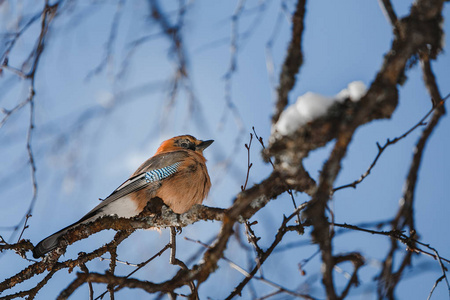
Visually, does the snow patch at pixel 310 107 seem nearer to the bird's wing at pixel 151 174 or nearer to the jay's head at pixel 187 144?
the bird's wing at pixel 151 174

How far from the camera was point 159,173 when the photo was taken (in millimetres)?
4461

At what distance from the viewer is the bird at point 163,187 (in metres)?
4.10

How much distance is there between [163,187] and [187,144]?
1.41m

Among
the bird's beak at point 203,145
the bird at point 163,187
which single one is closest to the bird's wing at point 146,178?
the bird at point 163,187

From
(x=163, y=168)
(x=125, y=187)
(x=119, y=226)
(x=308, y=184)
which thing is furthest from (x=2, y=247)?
(x=308, y=184)

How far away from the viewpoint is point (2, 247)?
294cm

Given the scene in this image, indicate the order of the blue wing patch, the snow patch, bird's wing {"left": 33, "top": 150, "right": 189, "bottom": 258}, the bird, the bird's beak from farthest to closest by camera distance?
the bird's beak < the blue wing patch < the bird < bird's wing {"left": 33, "top": 150, "right": 189, "bottom": 258} < the snow patch

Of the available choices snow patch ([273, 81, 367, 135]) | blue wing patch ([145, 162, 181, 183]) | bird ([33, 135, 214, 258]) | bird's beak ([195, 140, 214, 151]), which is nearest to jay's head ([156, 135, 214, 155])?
bird's beak ([195, 140, 214, 151])

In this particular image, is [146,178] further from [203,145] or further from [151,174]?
[203,145]

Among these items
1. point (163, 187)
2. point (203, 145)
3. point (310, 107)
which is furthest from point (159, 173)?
point (310, 107)

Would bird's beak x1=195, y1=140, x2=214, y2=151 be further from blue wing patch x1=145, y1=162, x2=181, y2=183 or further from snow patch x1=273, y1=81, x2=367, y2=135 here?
snow patch x1=273, y1=81, x2=367, y2=135

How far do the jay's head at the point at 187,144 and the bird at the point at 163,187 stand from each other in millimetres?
519

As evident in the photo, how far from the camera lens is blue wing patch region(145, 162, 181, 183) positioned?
439cm

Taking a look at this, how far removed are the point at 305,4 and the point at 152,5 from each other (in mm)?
1505
